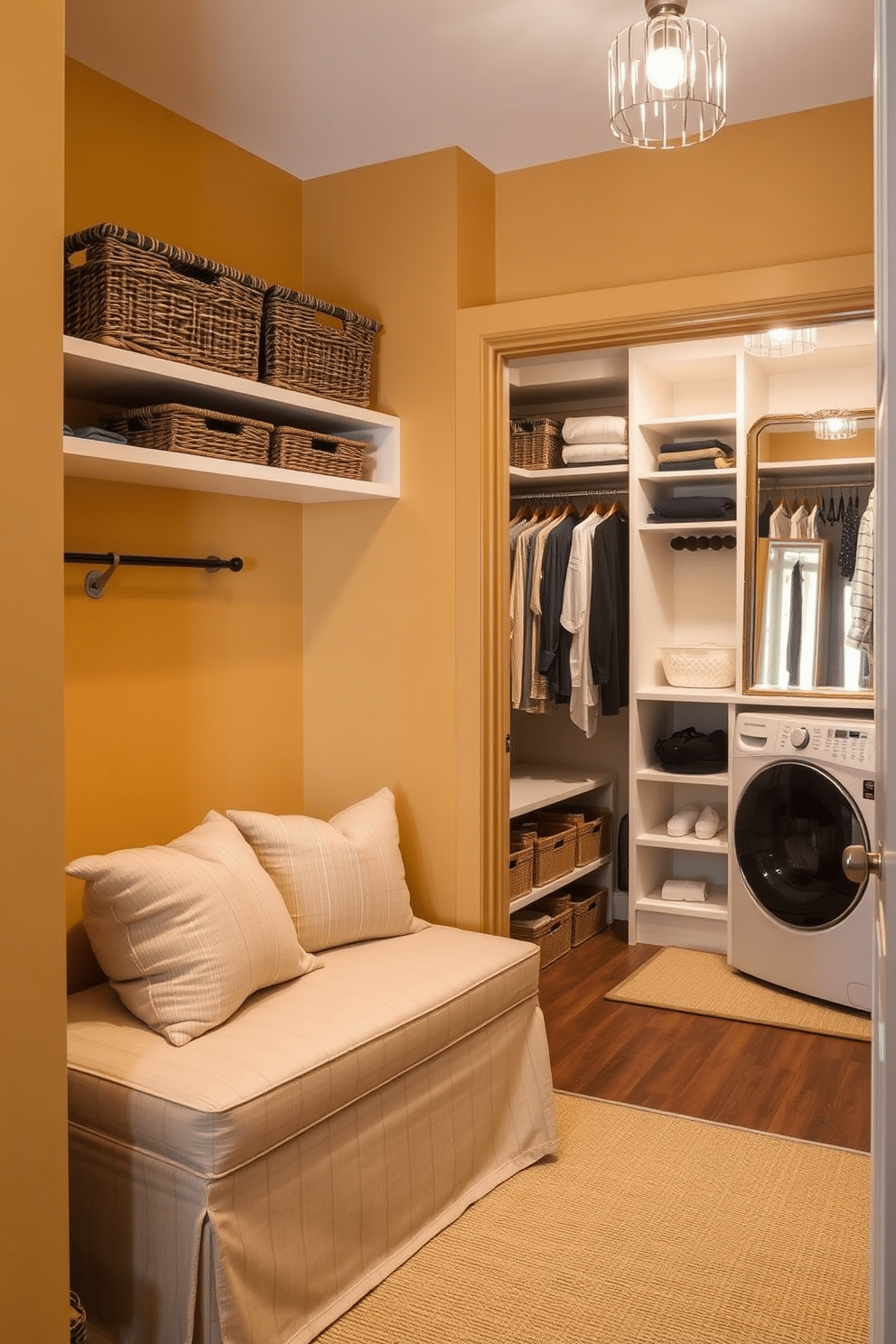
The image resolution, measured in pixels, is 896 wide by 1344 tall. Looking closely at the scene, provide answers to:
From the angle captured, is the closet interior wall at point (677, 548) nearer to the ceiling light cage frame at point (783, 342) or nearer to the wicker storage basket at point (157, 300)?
the ceiling light cage frame at point (783, 342)

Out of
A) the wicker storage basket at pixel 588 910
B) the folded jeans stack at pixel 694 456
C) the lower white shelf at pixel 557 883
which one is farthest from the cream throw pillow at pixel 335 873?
the folded jeans stack at pixel 694 456

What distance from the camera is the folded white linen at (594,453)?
4.68 m

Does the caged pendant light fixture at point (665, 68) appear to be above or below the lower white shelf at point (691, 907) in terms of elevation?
above

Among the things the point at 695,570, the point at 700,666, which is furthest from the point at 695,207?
the point at 695,570

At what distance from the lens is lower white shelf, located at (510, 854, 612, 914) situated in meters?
4.22

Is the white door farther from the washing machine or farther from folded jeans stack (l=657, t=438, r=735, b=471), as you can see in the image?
folded jeans stack (l=657, t=438, r=735, b=471)

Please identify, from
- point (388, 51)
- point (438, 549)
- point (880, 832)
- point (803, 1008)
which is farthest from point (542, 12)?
point (803, 1008)

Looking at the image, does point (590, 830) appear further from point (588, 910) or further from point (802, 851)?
point (802, 851)

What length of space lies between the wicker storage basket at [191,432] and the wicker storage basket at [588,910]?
2607 mm

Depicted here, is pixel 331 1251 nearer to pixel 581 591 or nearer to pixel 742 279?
pixel 742 279

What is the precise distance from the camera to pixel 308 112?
115 inches

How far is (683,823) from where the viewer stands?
4.65 metres

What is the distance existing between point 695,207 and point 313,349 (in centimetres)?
106

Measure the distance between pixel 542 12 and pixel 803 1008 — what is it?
3126 millimetres
